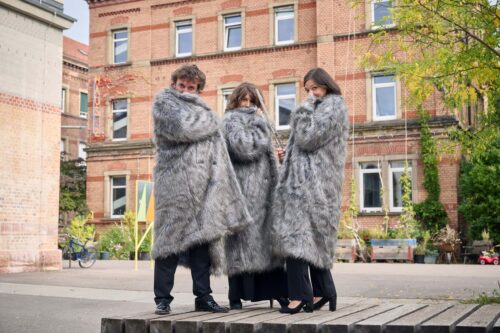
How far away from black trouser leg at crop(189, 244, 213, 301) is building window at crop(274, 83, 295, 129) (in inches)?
868

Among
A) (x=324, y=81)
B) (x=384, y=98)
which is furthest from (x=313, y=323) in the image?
(x=384, y=98)

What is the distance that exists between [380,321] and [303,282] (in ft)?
3.34

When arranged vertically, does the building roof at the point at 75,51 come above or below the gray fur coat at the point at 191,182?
above

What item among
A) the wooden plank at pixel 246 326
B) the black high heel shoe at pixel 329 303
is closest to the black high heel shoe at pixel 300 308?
the black high heel shoe at pixel 329 303

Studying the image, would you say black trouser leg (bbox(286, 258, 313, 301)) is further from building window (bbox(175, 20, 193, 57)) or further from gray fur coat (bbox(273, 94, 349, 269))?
building window (bbox(175, 20, 193, 57))

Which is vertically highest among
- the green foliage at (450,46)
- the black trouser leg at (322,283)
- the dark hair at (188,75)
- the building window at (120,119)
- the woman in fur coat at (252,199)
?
the building window at (120,119)

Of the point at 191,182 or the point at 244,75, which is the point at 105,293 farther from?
the point at 244,75

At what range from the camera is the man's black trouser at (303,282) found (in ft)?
15.5

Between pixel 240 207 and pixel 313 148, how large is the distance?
694mm

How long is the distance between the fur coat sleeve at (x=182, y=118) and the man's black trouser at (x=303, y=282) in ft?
3.70

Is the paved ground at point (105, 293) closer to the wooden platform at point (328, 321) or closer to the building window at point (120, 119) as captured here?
the wooden platform at point (328, 321)

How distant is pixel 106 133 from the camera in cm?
2983

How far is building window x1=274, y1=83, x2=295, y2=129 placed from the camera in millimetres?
26769

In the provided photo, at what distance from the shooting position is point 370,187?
81.0 ft
